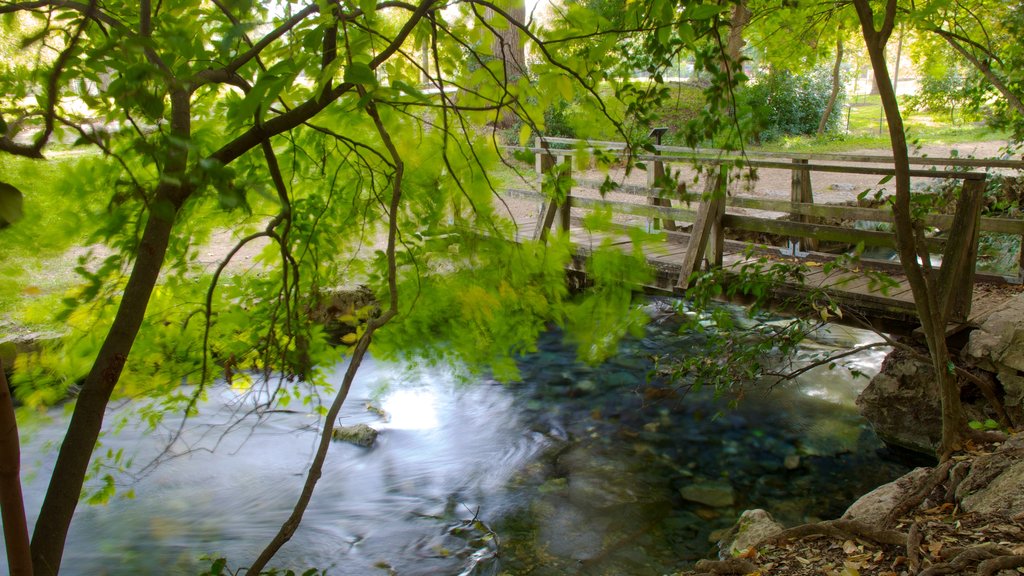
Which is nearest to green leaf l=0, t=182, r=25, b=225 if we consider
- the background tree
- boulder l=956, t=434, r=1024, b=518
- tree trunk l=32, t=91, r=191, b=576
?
the background tree

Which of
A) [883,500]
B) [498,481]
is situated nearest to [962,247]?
[883,500]

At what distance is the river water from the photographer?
5137 mm

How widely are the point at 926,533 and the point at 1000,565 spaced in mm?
693

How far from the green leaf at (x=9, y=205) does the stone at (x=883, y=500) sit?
378 centimetres

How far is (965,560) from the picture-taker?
262 centimetres

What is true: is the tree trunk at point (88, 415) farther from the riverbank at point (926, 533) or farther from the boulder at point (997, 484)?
the boulder at point (997, 484)

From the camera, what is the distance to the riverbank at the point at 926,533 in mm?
2756

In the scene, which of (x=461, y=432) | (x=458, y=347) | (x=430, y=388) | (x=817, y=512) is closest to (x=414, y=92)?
(x=458, y=347)

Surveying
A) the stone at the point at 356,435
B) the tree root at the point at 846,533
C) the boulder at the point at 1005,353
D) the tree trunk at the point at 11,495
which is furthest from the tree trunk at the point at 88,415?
the boulder at the point at 1005,353

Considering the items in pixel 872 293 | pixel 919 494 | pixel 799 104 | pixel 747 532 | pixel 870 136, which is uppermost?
pixel 799 104

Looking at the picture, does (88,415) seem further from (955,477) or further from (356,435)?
(356,435)

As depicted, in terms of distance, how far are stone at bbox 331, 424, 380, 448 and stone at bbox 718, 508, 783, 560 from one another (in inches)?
129

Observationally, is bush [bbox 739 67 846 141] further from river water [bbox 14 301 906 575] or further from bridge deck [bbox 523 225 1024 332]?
bridge deck [bbox 523 225 1024 332]

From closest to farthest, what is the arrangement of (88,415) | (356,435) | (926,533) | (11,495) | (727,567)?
(11,495) < (88,415) < (926,533) < (727,567) < (356,435)
